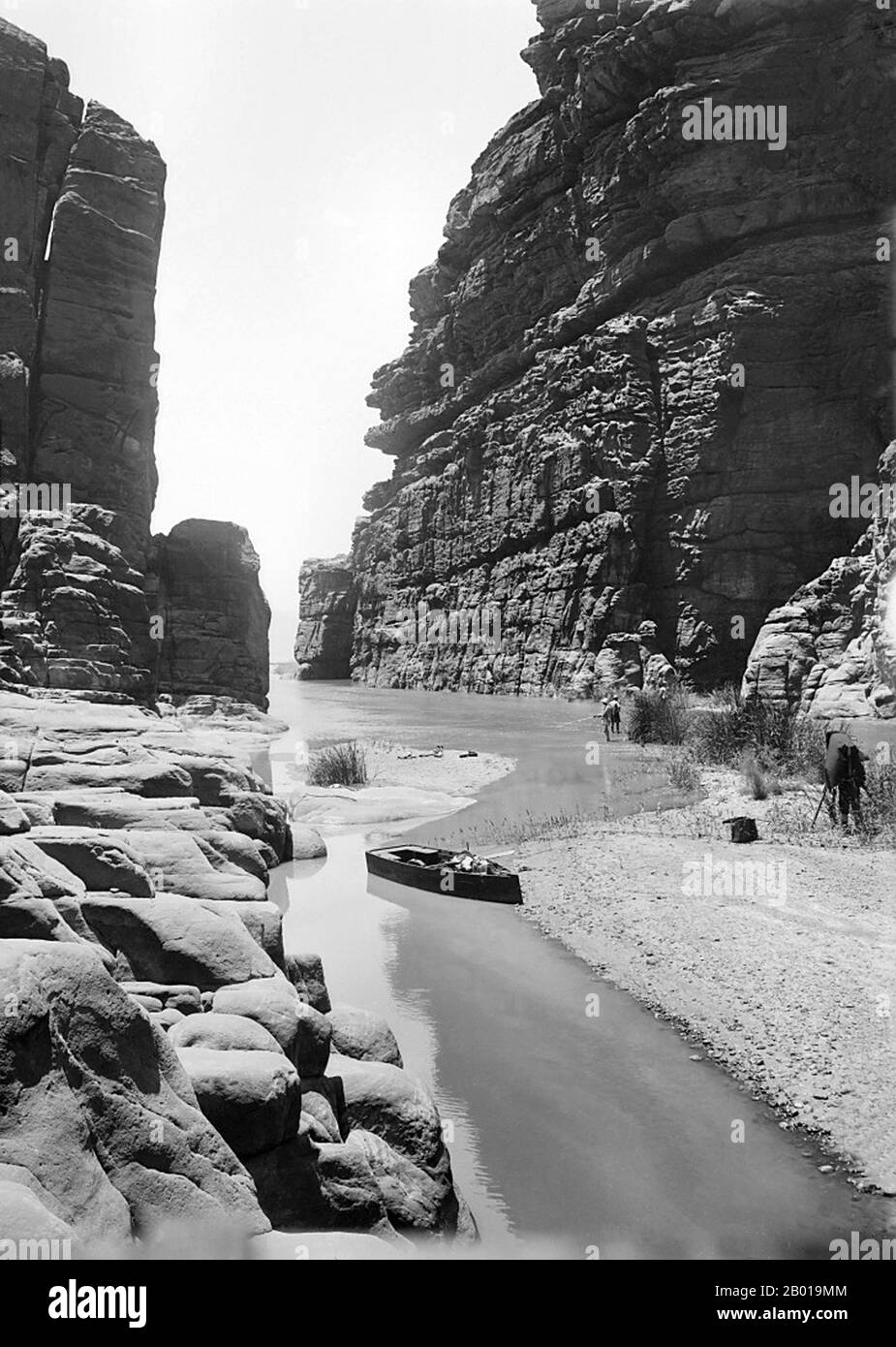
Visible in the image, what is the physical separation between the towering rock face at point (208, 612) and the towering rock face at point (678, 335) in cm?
2836

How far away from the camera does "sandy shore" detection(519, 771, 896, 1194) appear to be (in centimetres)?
759

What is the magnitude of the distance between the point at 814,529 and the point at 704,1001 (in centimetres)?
5516

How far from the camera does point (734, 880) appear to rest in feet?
45.3

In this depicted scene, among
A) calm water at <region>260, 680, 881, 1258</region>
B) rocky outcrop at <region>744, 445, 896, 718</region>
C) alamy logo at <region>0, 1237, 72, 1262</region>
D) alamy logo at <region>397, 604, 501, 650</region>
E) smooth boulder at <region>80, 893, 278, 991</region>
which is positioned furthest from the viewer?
alamy logo at <region>397, 604, 501, 650</region>

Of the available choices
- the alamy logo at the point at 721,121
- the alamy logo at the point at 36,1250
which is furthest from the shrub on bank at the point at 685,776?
the alamy logo at the point at 721,121

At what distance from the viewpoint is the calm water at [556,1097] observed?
5957 mm

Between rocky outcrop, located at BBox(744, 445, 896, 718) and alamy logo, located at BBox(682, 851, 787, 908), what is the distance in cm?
1880

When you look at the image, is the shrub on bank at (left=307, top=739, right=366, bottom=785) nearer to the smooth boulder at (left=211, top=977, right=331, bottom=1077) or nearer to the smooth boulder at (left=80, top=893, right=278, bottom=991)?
the smooth boulder at (left=80, top=893, right=278, bottom=991)

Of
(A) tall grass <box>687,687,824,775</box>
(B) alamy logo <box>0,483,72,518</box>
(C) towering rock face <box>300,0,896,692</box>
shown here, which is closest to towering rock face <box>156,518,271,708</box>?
(B) alamy logo <box>0,483,72,518</box>

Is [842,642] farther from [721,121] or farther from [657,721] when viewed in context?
[721,121]

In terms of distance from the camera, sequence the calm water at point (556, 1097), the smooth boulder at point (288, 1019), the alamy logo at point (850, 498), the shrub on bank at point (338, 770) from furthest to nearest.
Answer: the alamy logo at point (850, 498)
the shrub on bank at point (338, 770)
the calm water at point (556, 1097)
the smooth boulder at point (288, 1019)

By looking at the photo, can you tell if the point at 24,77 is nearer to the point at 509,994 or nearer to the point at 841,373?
the point at 509,994
